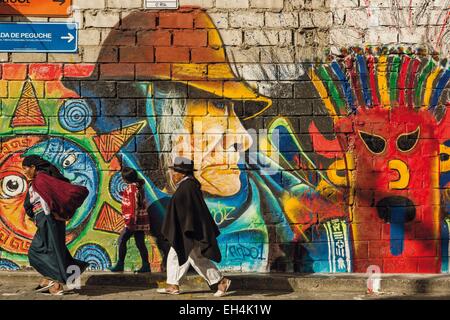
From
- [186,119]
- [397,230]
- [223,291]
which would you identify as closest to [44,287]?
[223,291]

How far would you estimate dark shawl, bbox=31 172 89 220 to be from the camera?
8.51 m

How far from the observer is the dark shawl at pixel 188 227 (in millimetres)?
8469

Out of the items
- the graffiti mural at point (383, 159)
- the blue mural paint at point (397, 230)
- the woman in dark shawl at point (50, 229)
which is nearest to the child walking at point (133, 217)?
the woman in dark shawl at point (50, 229)

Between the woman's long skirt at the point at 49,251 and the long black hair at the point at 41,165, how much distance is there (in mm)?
613

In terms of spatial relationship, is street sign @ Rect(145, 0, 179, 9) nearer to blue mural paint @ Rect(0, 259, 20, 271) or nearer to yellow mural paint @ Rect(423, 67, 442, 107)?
yellow mural paint @ Rect(423, 67, 442, 107)

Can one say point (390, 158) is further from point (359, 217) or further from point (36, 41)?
point (36, 41)

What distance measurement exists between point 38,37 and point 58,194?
2.09 meters

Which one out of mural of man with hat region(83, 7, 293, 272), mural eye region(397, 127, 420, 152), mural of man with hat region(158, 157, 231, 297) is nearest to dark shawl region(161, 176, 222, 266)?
mural of man with hat region(158, 157, 231, 297)

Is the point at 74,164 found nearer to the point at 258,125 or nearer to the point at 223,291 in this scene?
the point at 258,125

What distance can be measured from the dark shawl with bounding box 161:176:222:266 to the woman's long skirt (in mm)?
1183

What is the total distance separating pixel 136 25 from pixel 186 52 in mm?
718

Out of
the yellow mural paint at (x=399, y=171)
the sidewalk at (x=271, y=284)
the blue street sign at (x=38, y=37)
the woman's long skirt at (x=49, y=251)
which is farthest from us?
the yellow mural paint at (x=399, y=171)

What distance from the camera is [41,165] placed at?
348 inches

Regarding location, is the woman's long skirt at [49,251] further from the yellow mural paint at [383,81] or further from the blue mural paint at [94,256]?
the yellow mural paint at [383,81]
